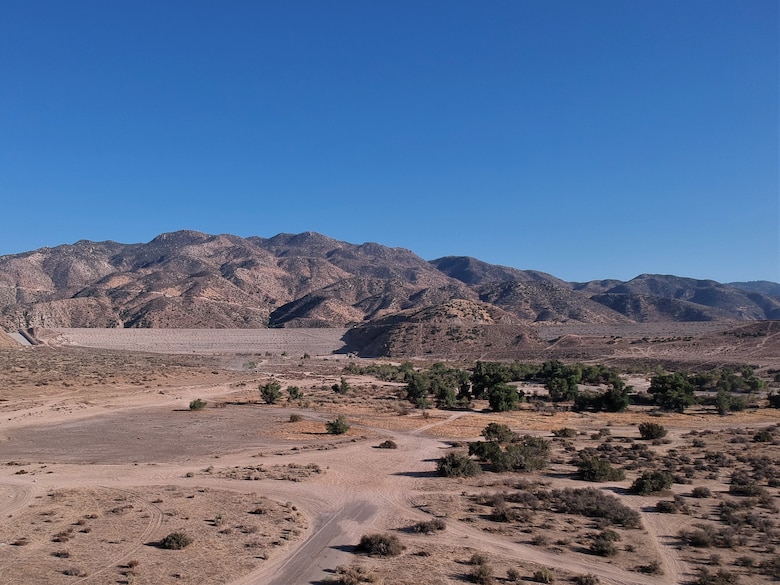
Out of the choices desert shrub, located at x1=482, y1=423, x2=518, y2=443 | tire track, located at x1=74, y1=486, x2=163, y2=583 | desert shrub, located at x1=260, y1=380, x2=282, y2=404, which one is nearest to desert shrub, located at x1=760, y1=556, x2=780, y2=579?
tire track, located at x1=74, y1=486, x2=163, y2=583

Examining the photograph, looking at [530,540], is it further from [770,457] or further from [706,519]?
[770,457]

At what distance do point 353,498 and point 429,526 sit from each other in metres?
4.85

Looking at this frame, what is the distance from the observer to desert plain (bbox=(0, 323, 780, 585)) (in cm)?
1505

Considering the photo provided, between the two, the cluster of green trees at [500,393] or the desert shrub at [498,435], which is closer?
the desert shrub at [498,435]

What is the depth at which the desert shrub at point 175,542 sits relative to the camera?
1623 centimetres

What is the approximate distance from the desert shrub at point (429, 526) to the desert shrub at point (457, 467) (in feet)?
23.3

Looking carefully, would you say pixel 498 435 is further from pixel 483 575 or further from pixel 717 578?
pixel 483 575

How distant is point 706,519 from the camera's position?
18938mm

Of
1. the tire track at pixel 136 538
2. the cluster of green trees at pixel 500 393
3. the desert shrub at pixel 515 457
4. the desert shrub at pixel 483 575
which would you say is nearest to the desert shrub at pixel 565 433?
the desert shrub at pixel 515 457

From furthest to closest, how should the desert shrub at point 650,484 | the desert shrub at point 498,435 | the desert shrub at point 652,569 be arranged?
the desert shrub at point 498,435 < the desert shrub at point 650,484 < the desert shrub at point 652,569

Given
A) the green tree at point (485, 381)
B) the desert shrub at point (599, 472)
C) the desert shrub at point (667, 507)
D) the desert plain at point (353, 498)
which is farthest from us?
the green tree at point (485, 381)

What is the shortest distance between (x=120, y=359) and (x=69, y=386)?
35039mm

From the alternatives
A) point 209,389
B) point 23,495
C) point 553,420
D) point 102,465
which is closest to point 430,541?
point 23,495

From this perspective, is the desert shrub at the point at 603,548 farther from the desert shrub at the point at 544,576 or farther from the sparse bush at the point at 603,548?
the desert shrub at the point at 544,576
